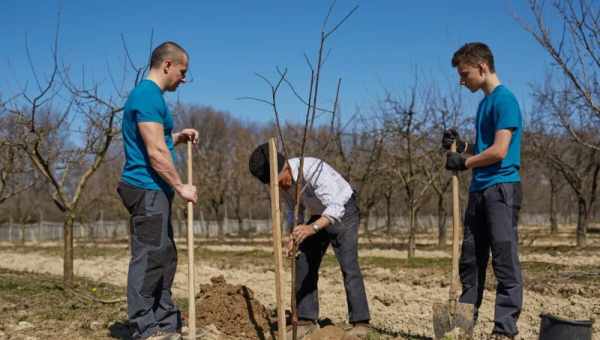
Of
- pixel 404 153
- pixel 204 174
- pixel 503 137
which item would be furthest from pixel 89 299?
pixel 204 174

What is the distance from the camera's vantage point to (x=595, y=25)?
620 centimetres

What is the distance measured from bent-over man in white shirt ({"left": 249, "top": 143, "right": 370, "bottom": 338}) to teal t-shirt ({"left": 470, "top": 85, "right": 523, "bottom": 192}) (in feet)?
3.50

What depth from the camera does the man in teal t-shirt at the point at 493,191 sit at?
13.4ft

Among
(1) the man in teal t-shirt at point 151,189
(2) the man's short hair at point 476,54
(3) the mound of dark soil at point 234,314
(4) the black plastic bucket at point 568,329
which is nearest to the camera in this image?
(4) the black plastic bucket at point 568,329

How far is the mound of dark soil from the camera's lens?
4.78 m

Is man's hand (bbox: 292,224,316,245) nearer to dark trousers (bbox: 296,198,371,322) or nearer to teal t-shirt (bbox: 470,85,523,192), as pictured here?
dark trousers (bbox: 296,198,371,322)

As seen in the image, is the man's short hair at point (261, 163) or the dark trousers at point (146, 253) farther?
the man's short hair at point (261, 163)

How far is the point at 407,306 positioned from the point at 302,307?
7.05 feet

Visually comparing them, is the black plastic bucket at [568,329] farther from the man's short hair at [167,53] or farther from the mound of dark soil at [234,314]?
the man's short hair at [167,53]

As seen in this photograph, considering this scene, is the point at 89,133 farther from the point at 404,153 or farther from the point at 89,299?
the point at 404,153

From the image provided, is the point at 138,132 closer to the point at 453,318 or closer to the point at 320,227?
the point at 320,227

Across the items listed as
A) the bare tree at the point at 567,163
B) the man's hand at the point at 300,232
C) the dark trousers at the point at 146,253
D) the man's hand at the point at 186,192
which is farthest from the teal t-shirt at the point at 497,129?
the bare tree at the point at 567,163

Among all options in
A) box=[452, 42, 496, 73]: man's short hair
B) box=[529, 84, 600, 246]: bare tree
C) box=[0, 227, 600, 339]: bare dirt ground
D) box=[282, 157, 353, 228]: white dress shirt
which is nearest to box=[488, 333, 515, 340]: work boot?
box=[0, 227, 600, 339]: bare dirt ground

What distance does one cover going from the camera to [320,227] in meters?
4.54
